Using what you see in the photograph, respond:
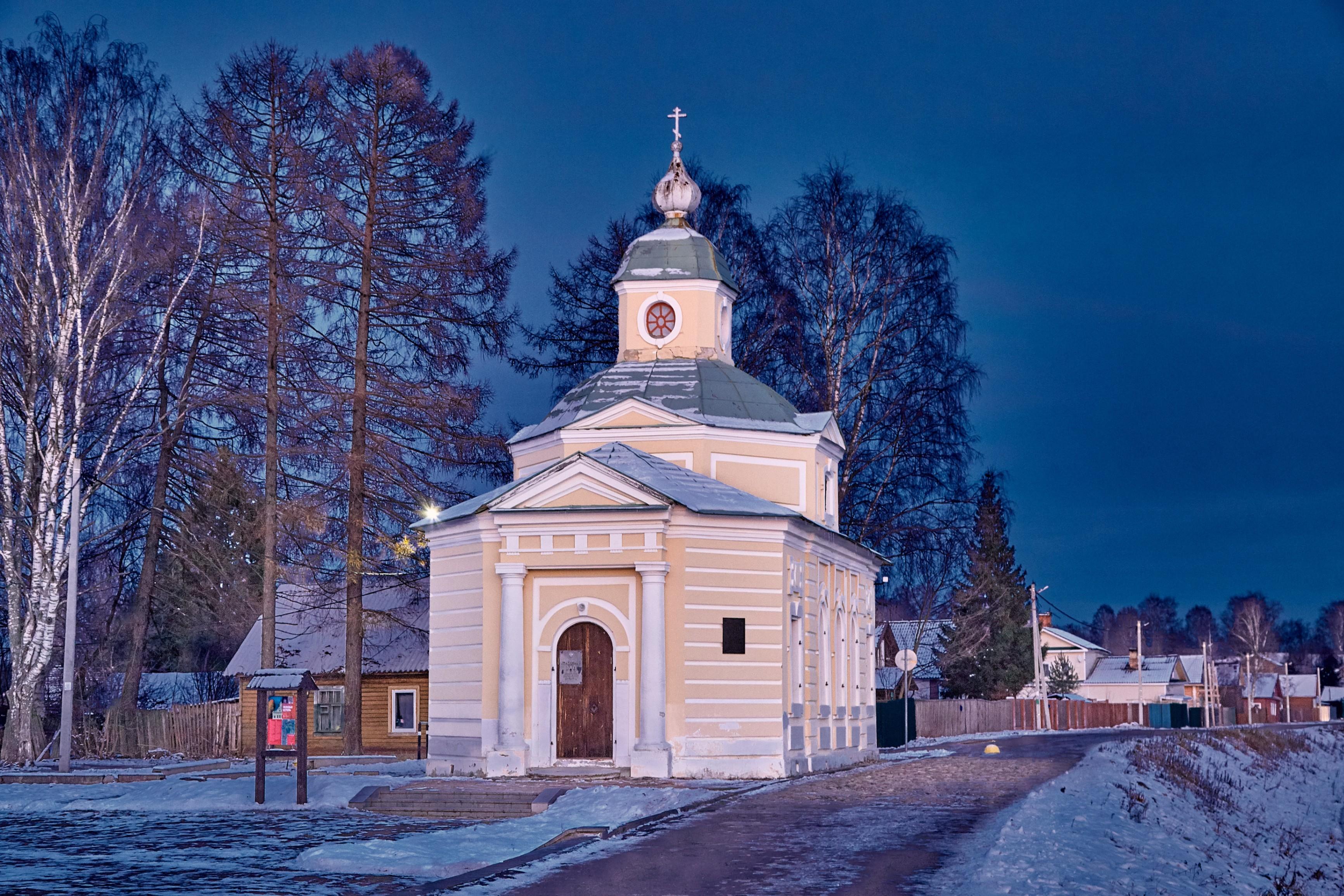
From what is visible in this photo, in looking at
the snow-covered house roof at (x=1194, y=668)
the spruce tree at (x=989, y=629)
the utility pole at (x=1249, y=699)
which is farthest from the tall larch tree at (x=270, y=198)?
the snow-covered house roof at (x=1194, y=668)

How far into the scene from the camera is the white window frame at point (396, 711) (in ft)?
119

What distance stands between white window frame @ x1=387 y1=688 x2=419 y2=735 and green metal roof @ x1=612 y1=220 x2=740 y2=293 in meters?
12.1

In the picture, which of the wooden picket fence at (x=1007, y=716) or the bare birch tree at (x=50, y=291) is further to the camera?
the wooden picket fence at (x=1007, y=716)

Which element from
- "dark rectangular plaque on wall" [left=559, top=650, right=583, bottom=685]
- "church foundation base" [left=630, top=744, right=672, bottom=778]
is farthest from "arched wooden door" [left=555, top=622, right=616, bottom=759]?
"church foundation base" [left=630, top=744, right=672, bottom=778]

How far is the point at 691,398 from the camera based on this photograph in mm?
28484

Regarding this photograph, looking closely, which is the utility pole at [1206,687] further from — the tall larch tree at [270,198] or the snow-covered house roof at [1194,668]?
the tall larch tree at [270,198]

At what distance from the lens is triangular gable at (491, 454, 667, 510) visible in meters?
24.2

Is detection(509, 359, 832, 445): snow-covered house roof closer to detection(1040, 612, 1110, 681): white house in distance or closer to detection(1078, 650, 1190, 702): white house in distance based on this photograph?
detection(1040, 612, 1110, 681): white house in distance

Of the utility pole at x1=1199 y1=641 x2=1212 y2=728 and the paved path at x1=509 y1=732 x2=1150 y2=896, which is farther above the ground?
the paved path at x1=509 y1=732 x2=1150 y2=896

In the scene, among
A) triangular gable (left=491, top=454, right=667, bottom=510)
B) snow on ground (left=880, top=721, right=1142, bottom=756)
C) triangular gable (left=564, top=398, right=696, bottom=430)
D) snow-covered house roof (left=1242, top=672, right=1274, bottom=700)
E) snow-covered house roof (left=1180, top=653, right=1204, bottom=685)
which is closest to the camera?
triangular gable (left=491, top=454, right=667, bottom=510)

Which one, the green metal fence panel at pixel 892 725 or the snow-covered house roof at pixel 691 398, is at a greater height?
the snow-covered house roof at pixel 691 398

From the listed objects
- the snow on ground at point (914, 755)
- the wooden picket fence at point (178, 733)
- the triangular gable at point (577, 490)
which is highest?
the triangular gable at point (577, 490)

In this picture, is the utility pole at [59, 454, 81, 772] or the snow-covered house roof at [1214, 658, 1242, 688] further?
the snow-covered house roof at [1214, 658, 1242, 688]

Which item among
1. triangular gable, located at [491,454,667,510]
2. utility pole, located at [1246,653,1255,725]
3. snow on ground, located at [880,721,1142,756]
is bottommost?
utility pole, located at [1246,653,1255,725]
